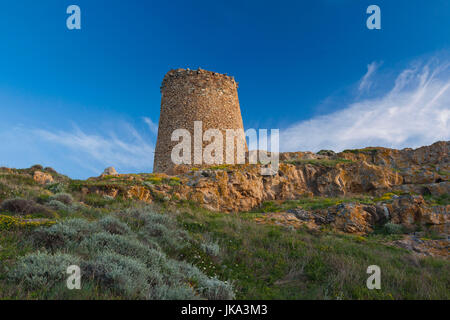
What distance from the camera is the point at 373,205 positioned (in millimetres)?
11266

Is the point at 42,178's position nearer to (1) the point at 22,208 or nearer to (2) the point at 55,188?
(2) the point at 55,188

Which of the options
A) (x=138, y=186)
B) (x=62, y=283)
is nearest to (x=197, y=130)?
(x=138, y=186)

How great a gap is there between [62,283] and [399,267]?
23.4 ft

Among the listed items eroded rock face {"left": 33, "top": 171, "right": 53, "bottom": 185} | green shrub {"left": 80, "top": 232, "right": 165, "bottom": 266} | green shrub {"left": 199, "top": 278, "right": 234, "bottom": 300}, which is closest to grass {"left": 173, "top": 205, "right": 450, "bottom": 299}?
green shrub {"left": 199, "top": 278, "right": 234, "bottom": 300}

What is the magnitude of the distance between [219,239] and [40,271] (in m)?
4.49

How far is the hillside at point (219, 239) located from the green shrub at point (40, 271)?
15 mm

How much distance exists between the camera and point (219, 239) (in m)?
7.14

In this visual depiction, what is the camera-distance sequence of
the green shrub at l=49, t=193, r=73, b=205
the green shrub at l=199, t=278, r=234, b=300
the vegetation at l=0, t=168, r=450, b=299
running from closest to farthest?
the vegetation at l=0, t=168, r=450, b=299 → the green shrub at l=199, t=278, r=234, b=300 → the green shrub at l=49, t=193, r=73, b=205

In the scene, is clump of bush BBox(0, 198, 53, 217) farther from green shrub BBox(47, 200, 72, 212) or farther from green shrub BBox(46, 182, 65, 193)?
green shrub BBox(46, 182, 65, 193)

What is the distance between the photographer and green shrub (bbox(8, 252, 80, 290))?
3156 mm

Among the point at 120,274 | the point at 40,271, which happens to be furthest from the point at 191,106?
the point at 40,271

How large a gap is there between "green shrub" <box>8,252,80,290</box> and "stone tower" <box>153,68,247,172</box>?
1543 cm

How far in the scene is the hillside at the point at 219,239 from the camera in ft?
12.1
